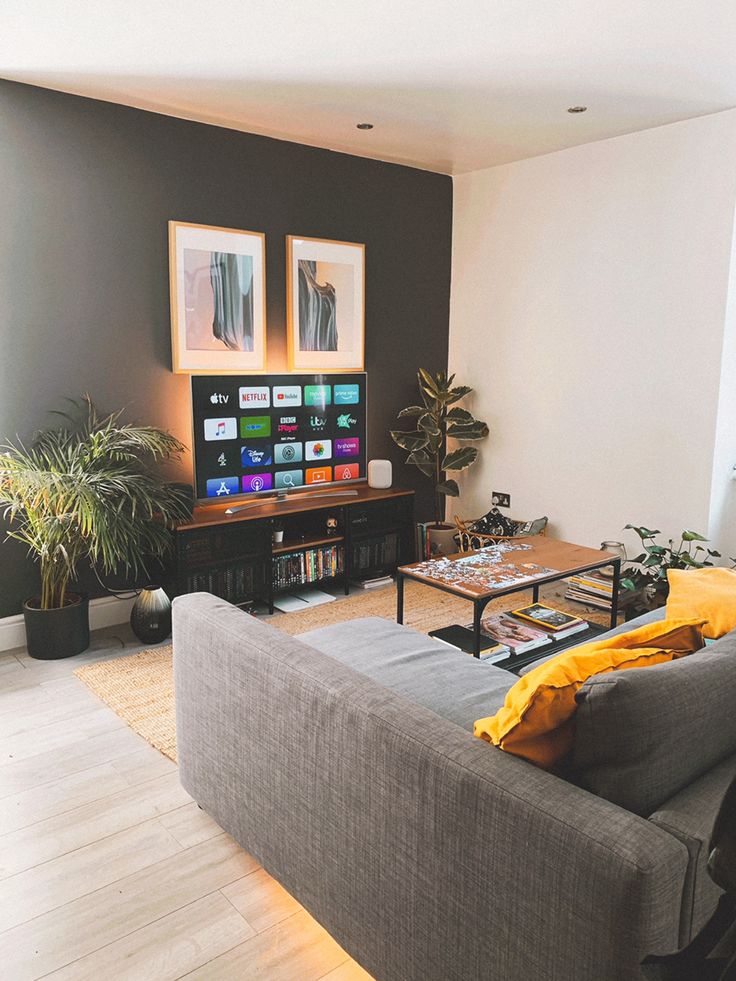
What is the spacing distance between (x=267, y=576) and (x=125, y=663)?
3.00 feet

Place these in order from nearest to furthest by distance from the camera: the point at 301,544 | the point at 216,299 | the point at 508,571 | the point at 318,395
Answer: the point at 508,571
the point at 216,299
the point at 301,544
the point at 318,395

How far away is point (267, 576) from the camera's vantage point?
13.6 ft

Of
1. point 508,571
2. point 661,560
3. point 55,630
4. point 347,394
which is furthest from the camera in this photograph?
point 347,394

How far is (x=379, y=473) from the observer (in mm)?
4820

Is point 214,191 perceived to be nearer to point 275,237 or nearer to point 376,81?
point 275,237

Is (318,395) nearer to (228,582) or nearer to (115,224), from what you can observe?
(228,582)

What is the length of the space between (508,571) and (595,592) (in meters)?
1.12

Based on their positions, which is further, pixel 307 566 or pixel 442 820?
pixel 307 566

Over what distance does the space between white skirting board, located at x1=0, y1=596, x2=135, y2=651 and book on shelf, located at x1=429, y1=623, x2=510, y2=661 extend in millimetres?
1746

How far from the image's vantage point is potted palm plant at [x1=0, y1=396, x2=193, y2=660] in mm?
3279

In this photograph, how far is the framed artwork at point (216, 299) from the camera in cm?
399

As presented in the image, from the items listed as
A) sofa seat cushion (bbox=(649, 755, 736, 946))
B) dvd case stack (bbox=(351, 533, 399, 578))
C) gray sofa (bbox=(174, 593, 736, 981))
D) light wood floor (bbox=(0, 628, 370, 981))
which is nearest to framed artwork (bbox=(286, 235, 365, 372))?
dvd case stack (bbox=(351, 533, 399, 578))

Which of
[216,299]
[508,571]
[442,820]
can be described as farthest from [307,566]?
[442,820]

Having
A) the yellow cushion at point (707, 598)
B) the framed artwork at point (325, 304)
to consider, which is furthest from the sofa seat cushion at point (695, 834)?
the framed artwork at point (325, 304)
